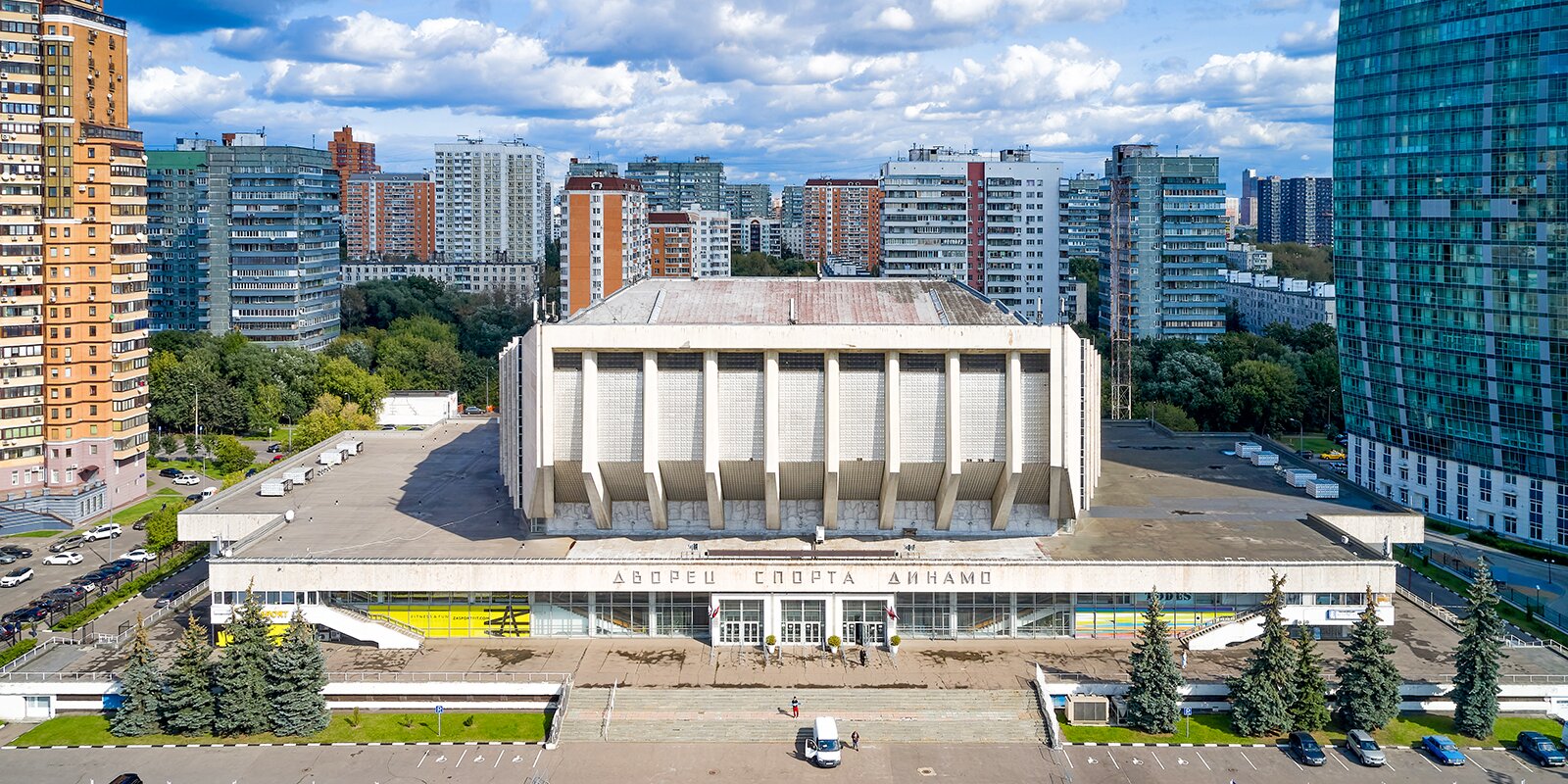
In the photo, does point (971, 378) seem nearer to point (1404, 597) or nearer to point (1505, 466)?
point (1404, 597)

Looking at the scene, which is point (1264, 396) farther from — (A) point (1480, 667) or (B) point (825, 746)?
(B) point (825, 746)

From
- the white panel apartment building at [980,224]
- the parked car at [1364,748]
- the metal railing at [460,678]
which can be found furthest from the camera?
the white panel apartment building at [980,224]

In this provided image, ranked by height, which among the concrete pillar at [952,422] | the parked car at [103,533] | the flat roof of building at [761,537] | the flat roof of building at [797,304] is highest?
the flat roof of building at [797,304]

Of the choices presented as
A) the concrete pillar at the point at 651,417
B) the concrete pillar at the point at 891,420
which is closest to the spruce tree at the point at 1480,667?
the concrete pillar at the point at 891,420

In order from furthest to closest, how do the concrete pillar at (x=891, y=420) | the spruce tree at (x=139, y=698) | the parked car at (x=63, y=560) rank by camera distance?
the parked car at (x=63, y=560)
the concrete pillar at (x=891, y=420)
the spruce tree at (x=139, y=698)

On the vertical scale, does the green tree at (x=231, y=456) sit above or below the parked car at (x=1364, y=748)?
above

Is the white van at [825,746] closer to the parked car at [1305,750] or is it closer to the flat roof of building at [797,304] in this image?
the parked car at [1305,750]

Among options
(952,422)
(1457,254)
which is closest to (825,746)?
(952,422)
